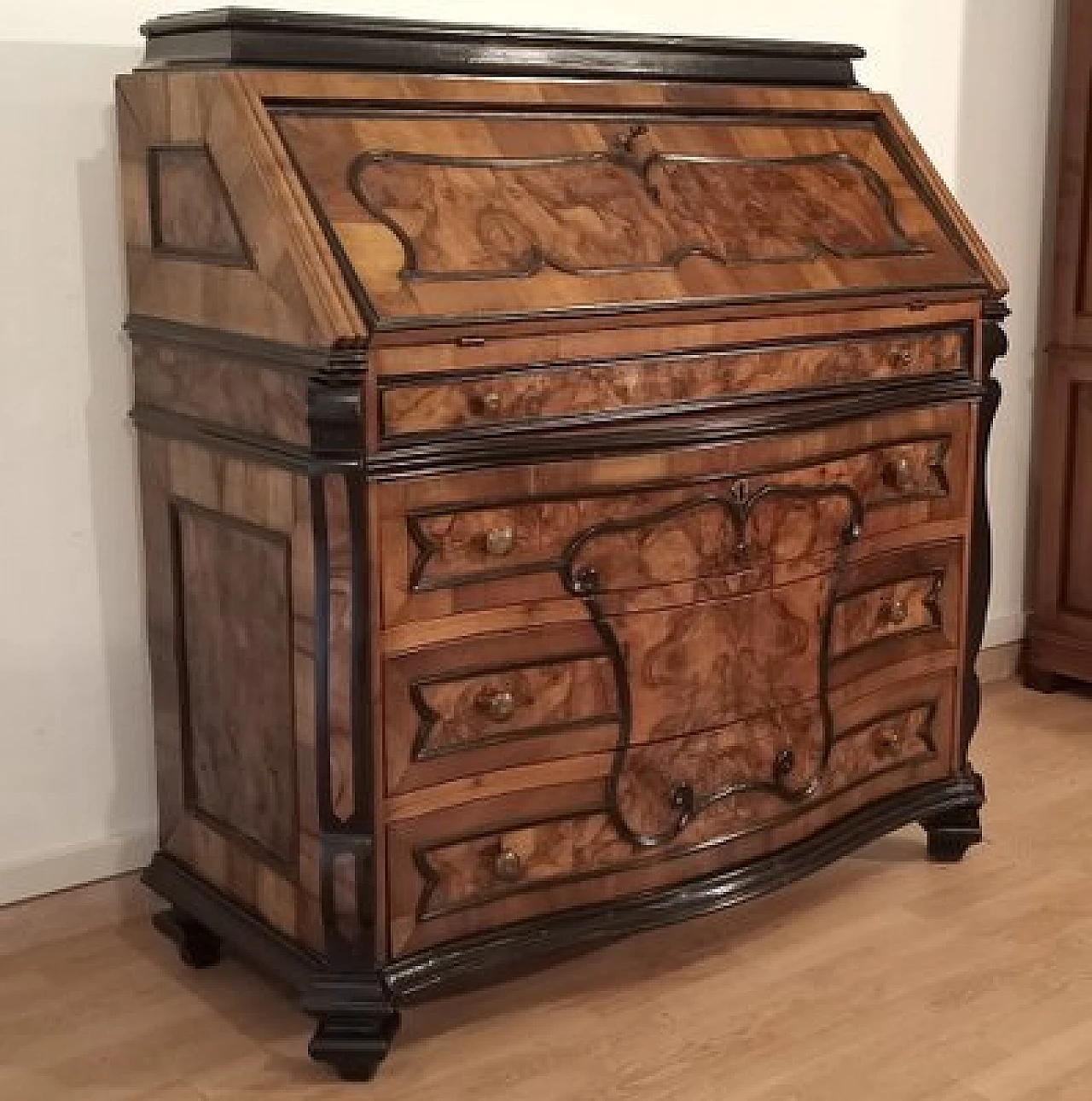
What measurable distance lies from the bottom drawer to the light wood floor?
0.56ft

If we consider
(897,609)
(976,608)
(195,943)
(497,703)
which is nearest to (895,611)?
(897,609)

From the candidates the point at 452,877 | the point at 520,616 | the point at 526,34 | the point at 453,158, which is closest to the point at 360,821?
the point at 452,877

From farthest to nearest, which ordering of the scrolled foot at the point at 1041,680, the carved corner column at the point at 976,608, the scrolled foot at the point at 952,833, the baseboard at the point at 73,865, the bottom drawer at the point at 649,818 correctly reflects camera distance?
the scrolled foot at the point at 1041,680
the scrolled foot at the point at 952,833
the carved corner column at the point at 976,608
the baseboard at the point at 73,865
the bottom drawer at the point at 649,818

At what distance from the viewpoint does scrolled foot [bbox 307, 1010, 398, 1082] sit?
219 cm

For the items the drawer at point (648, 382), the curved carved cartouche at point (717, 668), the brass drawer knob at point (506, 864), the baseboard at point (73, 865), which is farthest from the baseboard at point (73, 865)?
the drawer at point (648, 382)

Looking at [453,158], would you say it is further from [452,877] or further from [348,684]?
[452,877]

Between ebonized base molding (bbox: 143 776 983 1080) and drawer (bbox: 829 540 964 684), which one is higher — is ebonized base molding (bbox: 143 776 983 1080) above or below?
below

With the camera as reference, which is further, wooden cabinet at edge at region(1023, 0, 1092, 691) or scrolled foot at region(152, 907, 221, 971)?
wooden cabinet at edge at region(1023, 0, 1092, 691)

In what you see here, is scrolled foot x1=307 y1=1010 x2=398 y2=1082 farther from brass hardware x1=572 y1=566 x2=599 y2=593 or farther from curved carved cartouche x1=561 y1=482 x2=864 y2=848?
brass hardware x1=572 y1=566 x2=599 y2=593

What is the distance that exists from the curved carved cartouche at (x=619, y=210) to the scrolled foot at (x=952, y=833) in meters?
0.96

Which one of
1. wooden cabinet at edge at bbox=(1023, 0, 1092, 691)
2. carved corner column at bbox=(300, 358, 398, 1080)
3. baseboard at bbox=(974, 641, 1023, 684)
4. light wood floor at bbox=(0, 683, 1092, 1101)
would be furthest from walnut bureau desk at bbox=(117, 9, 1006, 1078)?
baseboard at bbox=(974, 641, 1023, 684)

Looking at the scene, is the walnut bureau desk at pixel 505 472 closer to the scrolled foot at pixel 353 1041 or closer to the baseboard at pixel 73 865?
the scrolled foot at pixel 353 1041

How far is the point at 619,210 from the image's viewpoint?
233cm

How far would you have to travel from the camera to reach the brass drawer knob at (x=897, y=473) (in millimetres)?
2598
